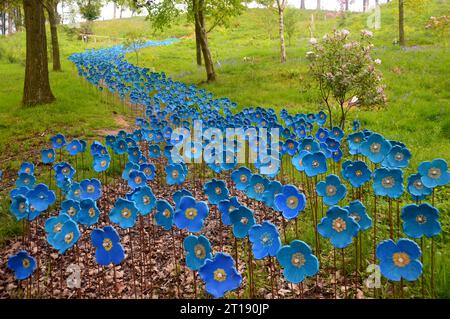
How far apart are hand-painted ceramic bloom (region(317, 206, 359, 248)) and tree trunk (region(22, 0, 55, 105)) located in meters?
12.1

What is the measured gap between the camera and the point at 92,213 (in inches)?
144

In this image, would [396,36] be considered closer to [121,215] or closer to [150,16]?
[150,16]

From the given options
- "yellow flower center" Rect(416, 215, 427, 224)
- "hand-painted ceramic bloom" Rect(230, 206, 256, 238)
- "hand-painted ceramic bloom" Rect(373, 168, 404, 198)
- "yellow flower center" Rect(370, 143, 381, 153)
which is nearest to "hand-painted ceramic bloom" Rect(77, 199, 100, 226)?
"hand-painted ceramic bloom" Rect(230, 206, 256, 238)

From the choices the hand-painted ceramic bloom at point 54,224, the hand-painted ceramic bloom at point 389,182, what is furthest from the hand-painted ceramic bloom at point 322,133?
the hand-painted ceramic bloom at point 54,224

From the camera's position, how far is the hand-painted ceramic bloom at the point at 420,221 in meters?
2.75

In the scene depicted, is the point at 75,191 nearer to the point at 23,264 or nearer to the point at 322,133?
the point at 23,264

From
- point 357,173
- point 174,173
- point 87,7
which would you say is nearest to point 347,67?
point 357,173

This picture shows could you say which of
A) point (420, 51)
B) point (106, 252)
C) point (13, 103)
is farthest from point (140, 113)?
point (420, 51)

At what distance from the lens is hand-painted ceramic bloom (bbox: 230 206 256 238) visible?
315 centimetres

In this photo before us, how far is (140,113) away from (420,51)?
14540 millimetres

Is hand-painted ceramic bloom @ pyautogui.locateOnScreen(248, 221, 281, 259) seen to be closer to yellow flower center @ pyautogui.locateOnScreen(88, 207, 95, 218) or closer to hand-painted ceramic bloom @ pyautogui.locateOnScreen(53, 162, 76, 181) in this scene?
yellow flower center @ pyautogui.locateOnScreen(88, 207, 95, 218)

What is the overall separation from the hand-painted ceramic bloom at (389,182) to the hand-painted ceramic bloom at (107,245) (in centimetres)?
236
